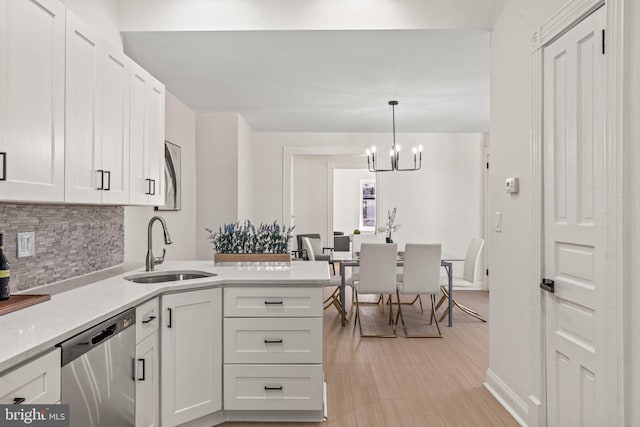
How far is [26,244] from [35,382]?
102 cm

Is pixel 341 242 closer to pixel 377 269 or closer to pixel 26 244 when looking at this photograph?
pixel 377 269

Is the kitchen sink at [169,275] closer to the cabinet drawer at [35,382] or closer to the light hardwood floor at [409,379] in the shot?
→ the light hardwood floor at [409,379]

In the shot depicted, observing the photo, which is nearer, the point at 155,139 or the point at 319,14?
the point at 155,139

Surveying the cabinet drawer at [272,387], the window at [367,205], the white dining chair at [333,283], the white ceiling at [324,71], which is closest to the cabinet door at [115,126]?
the white ceiling at [324,71]

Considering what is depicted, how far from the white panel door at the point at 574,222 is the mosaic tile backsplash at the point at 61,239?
2545mm

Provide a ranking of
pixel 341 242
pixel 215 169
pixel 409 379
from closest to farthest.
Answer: pixel 409 379
pixel 215 169
pixel 341 242

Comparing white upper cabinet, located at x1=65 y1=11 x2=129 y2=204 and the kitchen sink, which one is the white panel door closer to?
the kitchen sink

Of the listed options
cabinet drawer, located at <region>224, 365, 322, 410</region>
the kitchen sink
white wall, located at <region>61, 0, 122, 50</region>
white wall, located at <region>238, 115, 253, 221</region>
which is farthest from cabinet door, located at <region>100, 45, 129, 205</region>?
white wall, located at <region>238, 115, 253, 221</region>

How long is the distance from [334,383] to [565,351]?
156 cm

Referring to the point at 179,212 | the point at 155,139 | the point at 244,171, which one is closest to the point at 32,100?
the point at 155,139

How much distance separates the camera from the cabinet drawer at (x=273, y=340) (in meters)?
2.31

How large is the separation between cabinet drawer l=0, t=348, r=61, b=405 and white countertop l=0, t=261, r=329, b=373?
0.03 meters

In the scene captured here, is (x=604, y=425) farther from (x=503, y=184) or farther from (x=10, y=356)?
(x=10, y=356)

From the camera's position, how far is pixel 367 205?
412 inches
